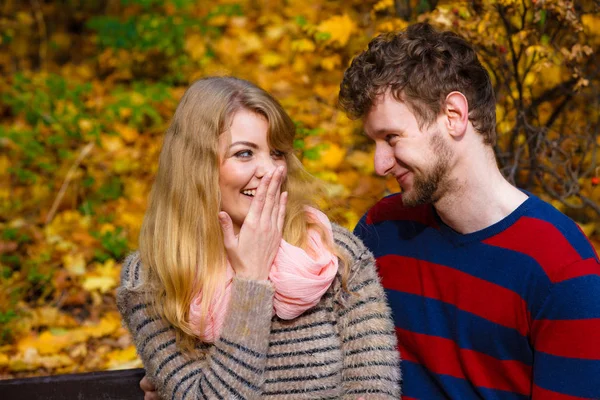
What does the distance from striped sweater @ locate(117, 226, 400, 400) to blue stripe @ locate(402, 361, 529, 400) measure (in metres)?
0.12

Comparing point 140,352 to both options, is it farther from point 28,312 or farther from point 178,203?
point 28,312

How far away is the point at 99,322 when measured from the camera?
13.6 feet

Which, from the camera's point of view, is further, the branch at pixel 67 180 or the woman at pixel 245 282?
the branch at pixel 67 180

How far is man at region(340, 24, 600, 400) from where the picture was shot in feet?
6.65

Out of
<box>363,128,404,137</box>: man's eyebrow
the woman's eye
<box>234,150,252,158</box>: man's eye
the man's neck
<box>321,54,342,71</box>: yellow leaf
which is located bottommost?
the man's neck

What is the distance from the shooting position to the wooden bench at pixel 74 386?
266 cm

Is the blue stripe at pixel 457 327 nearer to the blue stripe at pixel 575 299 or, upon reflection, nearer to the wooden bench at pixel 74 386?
the blue stripe at pixel 575 299

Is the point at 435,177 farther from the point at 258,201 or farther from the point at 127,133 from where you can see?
the point at 127,133

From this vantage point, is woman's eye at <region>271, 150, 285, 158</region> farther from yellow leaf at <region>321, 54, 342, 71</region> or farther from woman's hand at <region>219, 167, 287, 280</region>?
yellow leaf at <region>321, 54, 342, 71</region>

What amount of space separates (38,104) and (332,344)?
3.98 metres

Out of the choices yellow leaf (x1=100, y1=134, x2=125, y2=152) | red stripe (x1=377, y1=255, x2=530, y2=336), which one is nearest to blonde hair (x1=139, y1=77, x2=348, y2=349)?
red stripe (x1=377, y1=255, x2=530, y2=336)

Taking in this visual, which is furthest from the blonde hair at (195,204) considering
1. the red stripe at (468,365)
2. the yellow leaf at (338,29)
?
the yellow leaf at (338,29)

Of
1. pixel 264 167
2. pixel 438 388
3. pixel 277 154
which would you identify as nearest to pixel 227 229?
pixel 264 167

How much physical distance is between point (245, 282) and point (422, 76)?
89 centimetres
